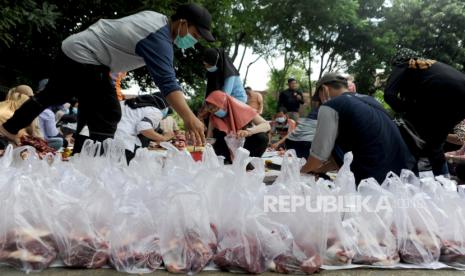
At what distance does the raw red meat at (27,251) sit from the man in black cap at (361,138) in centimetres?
150

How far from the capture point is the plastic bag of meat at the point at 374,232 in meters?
1.73

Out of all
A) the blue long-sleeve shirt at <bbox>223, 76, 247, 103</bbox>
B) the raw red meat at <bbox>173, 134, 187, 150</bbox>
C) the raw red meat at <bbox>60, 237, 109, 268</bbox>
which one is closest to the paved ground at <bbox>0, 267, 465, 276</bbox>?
the raw red meat at <bbox>60, 237, 109, 268</bbox>

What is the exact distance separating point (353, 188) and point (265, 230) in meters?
0.45

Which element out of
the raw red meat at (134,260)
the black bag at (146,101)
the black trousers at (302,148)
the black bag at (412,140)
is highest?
the black bag at (146,101)

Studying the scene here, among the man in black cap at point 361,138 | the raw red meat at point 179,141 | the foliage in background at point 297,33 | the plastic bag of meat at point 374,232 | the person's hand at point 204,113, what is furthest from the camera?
the foliage in background at point 297,33

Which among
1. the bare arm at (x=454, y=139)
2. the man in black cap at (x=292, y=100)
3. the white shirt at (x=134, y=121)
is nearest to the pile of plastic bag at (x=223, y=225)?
the white shirt at (x=134, y=121)

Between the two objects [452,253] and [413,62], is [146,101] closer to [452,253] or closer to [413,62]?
[413,62]

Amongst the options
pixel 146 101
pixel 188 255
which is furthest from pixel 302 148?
pixel 188 255

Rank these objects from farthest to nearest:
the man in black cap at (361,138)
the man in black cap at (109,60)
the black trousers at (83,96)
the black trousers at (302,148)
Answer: the black trousers at (302,148) < the black trousers at (83,96) < the man in black cap at (109,60) < the man in black cap at (361,138)

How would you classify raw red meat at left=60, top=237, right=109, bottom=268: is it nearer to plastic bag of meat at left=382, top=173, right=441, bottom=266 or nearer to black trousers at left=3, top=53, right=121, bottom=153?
plastic bag of meat at left=382, top=173, right=441, bottom=266

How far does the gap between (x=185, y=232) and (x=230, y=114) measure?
9.12 ft

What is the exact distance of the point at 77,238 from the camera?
167 cm

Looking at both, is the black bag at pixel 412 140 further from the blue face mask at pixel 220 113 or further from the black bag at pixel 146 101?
the black bag at pixel 146 101

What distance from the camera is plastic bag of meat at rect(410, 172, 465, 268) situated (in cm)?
177
